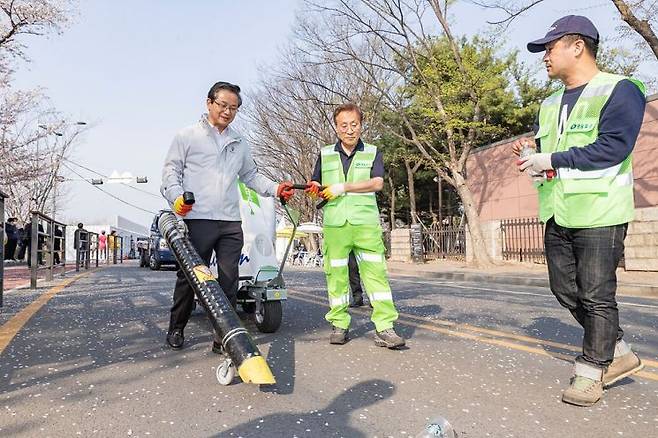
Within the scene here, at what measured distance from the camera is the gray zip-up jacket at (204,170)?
3.94 meters

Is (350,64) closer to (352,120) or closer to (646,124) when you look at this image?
(646,124)

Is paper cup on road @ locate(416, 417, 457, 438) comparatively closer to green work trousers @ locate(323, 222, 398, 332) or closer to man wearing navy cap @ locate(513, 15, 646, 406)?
man wearing navy cap @ locate(513, 15, 646, 406)

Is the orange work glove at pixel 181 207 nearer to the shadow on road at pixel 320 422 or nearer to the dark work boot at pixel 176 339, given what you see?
the dark work boot at pixel 176 339

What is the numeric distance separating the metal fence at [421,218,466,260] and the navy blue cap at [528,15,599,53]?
21.2 metres

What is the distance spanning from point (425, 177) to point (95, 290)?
23245 millimetres

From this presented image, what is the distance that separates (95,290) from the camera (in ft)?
30.9

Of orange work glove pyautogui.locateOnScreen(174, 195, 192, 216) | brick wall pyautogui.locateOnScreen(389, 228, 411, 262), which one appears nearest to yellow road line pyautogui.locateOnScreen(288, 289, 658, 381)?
orange work glove pyautogui.locateOnScreen(174, 195, 192, 216)

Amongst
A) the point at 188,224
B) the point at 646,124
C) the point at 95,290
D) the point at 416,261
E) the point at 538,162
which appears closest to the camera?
the point at 538,162

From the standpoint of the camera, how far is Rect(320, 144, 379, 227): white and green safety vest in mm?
4230

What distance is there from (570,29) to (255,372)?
2.36 metres

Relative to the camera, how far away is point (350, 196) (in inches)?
167

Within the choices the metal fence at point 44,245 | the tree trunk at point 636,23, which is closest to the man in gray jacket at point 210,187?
the metal fence at point 44,245

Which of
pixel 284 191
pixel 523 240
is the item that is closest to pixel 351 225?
pixel 284 191

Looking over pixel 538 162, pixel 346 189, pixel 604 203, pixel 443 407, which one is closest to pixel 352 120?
pixel 346 189
